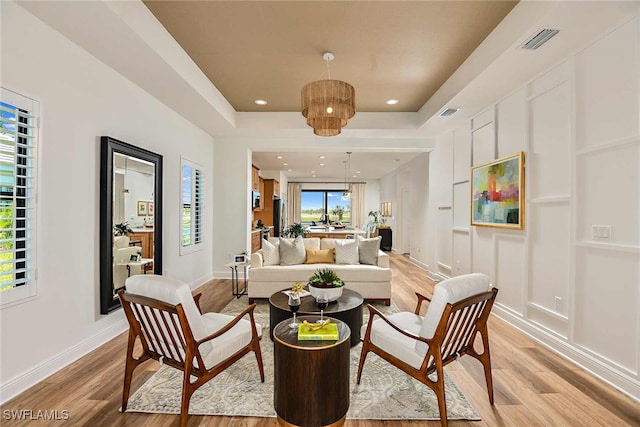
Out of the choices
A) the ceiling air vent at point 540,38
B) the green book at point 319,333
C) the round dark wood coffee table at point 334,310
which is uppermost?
the ceiling air vent at point 540,38

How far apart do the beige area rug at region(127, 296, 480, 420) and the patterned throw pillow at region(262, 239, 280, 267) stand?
204 cm

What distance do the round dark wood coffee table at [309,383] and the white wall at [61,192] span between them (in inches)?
75.9

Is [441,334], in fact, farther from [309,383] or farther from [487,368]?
[309,383]

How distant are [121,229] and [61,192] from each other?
77 centimetres

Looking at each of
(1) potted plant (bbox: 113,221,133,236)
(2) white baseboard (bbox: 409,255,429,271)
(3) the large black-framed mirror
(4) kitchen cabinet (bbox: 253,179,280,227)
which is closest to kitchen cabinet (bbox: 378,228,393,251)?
(2) white baseboard (bbox: 409,255,429,271)

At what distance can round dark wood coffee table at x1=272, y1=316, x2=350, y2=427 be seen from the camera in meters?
1.79

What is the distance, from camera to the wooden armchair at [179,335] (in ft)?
5.90

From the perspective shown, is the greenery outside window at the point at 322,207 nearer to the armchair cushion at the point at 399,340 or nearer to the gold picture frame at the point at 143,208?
the gold picture frame at the point at 143,208

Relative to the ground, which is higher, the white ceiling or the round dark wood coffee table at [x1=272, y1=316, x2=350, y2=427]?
the white ceiling

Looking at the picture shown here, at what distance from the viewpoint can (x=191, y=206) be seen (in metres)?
5.03

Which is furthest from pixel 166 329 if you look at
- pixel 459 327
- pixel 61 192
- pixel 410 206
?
pixel 410 206

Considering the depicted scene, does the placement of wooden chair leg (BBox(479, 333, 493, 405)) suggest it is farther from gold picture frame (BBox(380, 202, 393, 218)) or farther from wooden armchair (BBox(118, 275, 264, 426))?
gold picture frame (BBox(380, 202, 393, 218))

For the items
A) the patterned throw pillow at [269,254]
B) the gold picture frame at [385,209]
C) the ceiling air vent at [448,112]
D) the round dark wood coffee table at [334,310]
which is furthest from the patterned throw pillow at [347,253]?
the gold picture frame at [385,209]

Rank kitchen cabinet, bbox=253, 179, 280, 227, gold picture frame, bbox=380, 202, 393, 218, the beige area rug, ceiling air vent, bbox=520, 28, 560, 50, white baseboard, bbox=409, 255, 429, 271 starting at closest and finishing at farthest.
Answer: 1. the beige area rug
2. ceiling air vent, bbox=520, 28, 560, 50
3. white baseboard, bbox=409, 255, 429, 271
4. kitchen cabinet, bbox=253, 179, 280, 227
5. gold picture frame, bbox=380, 202, 393, 218
